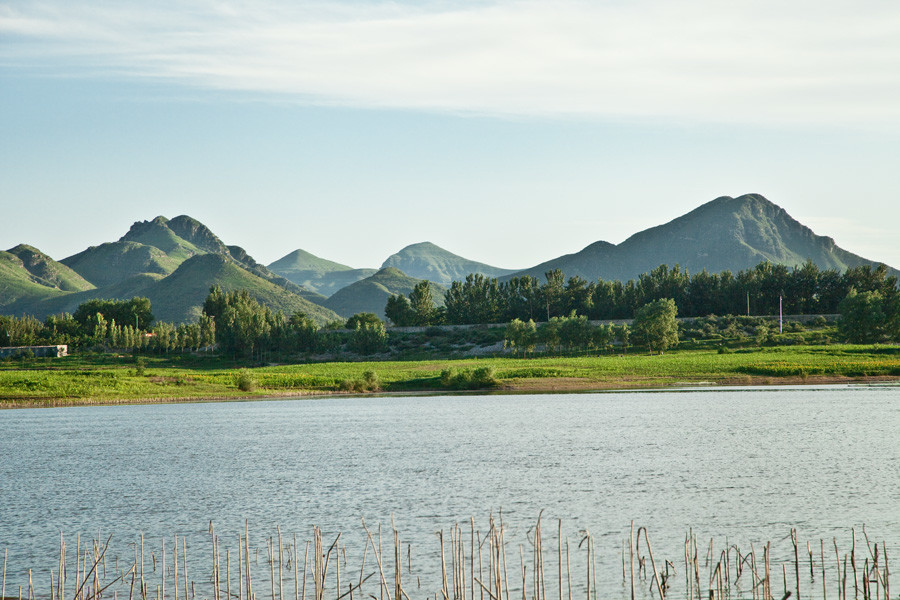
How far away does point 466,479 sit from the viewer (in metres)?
40.6

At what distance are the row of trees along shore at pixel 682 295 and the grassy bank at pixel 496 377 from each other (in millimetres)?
51600

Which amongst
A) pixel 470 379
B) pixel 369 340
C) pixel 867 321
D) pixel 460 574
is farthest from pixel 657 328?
pixel 460 574

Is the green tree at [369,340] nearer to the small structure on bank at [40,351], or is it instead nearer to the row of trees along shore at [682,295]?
the row of trees along shore at [682,295]

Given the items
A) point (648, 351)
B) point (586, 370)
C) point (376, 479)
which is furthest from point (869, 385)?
point (376, 479)

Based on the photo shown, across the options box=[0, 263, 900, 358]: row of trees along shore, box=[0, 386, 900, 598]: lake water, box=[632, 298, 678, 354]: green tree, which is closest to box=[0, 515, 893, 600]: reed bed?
box=[0, 386, 900, 598]: lake water

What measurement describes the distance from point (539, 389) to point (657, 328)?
35.0m

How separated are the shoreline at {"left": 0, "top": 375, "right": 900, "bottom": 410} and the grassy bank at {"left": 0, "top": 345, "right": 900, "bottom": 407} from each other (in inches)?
8.2

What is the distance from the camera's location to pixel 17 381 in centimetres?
10125

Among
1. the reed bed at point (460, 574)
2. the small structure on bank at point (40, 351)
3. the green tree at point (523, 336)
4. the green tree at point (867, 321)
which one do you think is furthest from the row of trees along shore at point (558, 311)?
the reed bed at point (460, 574)

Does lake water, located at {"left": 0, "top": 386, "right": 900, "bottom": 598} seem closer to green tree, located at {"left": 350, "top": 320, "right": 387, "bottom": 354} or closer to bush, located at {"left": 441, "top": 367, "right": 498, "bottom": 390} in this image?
bush, located at {"left": 441, "top": 367, "right": 498, "bottom": 390}

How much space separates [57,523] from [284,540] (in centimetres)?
957

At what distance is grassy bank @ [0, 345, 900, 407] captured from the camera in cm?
10019

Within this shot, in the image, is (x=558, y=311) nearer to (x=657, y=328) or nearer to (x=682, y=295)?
(x=682, y=295)

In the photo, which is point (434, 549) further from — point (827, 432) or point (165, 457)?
point (827, 432)
